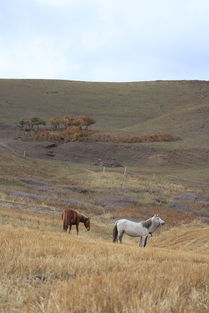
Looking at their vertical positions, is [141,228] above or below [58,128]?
below

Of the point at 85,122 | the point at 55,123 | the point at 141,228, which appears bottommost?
the point at 141,228

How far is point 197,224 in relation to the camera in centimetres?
3064

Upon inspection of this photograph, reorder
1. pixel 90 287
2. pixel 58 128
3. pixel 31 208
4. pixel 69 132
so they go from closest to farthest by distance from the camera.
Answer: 1. pixel 90 287
2. pixel 31 208
3. pixel 69 132
4. pixel 58 128

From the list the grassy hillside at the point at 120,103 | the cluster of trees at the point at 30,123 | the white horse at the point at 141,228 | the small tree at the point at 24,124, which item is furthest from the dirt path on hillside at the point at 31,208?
the grassy hillside at the point at 120,103

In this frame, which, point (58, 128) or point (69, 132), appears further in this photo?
point (58, 128)

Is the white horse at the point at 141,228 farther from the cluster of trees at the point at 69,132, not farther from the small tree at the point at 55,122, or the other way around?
the small tree at the point at 55,122

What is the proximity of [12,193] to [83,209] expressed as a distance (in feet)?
20.5

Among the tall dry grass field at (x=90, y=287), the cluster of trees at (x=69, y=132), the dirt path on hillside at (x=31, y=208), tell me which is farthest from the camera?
the cluster of trees at (x=69, y=132)

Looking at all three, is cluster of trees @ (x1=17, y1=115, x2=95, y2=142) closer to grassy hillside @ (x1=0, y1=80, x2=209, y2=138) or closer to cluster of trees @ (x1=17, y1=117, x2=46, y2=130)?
cluster of trees @ (x1=17, y1=117, x2=46, y2=130)

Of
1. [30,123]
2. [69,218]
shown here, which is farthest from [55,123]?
[69,218]

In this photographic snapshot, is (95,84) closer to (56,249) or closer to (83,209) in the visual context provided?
(83,209)

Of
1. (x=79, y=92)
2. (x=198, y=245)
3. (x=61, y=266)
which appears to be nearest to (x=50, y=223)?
(x=198, y=245)

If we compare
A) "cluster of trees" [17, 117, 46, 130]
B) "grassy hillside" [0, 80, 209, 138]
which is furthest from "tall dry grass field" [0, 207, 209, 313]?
"cluster of trees" [17, 117, 46, 130]

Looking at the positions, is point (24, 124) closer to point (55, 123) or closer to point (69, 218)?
point (55, 123)
